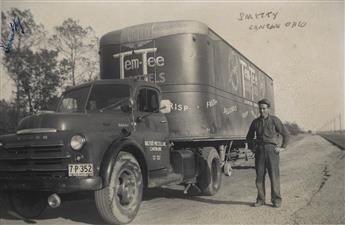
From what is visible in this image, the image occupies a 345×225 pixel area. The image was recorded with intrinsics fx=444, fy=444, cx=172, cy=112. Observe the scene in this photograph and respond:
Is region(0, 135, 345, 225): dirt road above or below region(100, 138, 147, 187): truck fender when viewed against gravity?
below

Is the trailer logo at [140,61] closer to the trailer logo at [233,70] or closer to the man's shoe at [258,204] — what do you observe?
the trailer logo at [233,70]

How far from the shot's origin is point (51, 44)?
2533cm

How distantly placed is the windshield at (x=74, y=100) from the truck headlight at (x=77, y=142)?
1.41m

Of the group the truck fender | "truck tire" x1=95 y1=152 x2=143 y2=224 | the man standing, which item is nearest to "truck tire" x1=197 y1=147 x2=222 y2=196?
the man standing

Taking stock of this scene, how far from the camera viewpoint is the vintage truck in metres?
5.98

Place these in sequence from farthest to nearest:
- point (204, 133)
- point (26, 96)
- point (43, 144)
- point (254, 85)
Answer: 1. point (26, 96)
2. point (254, 85)
3. point (204, 133)
4. point (43, 144)

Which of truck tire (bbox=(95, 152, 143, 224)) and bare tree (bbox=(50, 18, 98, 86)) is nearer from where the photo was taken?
truck tire (bbox=(95, 152, 143, 224))

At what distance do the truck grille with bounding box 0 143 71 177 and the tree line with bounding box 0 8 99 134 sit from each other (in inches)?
589

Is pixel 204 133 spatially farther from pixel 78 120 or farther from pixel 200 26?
pixel 78 120

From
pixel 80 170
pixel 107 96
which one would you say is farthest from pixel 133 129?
pixel 80 170

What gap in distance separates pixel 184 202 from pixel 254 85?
27.7ft

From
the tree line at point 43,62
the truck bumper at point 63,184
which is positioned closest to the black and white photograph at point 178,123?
the truck bumper at point 63,184

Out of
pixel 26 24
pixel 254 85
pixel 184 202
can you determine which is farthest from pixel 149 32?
pixel 26 24

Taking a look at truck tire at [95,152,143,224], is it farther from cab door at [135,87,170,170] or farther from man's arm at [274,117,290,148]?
man's arm at [274,117,290,148]
